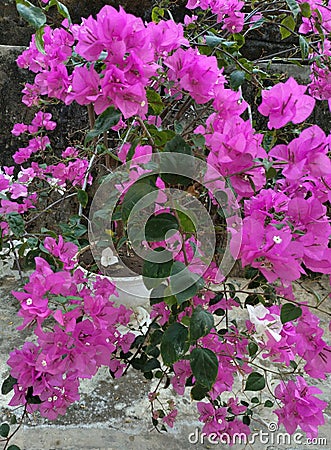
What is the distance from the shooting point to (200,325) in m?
0.50

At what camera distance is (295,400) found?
0.65 m

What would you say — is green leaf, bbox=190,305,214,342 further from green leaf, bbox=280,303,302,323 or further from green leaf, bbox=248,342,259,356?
green leaf, bbox=248,342,259,356

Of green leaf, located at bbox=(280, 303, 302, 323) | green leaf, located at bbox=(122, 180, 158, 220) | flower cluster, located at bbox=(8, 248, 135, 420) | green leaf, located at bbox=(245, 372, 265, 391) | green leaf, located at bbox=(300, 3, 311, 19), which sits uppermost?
green leaf, located at bbox=(300, 3, 311, 19)

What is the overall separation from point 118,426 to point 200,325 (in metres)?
0.53

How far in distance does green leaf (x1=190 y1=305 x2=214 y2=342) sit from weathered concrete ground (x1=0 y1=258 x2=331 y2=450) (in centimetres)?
45

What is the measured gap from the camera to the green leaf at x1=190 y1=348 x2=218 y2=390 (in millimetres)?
498

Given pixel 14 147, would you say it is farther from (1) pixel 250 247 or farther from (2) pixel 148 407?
(1) pixel 250 247

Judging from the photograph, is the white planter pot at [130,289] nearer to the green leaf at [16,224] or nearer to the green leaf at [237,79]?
the green leaf at [16,224]

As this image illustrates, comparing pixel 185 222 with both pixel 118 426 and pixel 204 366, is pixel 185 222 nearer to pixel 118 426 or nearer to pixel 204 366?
pixel 204 366

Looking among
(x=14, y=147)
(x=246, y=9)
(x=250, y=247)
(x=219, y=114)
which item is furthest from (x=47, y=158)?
(x=250, y=247)

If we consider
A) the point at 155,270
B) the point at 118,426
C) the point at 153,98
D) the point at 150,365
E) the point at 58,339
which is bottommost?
the point at 118,426

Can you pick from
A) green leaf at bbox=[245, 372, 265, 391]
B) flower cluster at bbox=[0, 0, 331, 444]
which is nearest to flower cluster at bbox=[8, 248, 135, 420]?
flower cluster at bbox=[0, 0, 331, 444]

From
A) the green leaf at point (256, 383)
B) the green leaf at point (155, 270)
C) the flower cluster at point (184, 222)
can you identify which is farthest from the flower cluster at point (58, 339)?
the green leaf at point (256, 383)

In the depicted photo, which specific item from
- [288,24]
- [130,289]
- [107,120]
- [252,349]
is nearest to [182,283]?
[107,120]
